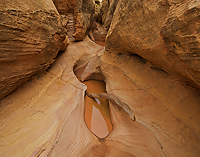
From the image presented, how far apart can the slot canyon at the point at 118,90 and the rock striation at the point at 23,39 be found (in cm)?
2

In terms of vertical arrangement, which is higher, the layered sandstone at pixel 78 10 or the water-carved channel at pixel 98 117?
the layered sandstone at pixel 78 10

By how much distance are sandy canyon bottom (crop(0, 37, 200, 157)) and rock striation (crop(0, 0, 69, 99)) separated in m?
0.42

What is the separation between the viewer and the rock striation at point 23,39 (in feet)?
4.81

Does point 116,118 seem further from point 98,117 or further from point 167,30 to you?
point 167,30

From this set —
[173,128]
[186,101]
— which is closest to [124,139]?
[173,128]

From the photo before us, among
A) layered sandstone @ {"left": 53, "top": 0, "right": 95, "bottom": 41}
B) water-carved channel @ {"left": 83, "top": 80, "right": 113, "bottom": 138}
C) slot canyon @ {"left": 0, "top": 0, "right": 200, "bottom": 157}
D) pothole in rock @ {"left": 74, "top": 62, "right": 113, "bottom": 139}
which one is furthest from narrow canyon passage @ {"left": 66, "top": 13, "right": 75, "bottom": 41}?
water-carved channel @ {"left": 83, "top": 80, "right": 113, "bottom": 138}

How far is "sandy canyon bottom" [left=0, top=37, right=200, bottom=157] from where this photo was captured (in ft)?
4.23

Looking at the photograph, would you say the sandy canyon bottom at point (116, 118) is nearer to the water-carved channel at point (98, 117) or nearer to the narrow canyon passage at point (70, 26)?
the water-carved channel at point (98, 117)

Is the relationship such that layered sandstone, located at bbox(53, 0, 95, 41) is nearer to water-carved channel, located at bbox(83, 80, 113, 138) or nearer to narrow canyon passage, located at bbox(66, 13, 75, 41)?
narrow canyon passage, located at bbox(66, 13, 75, 41)

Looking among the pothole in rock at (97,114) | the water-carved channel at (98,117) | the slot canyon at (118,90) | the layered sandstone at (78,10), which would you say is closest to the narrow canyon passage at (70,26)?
the layered sandstone at (78,10)

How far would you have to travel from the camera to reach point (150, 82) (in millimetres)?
1948

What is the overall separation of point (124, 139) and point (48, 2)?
13.5 feet

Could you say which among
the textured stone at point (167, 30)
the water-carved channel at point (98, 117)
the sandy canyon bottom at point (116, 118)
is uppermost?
the textured stone at point (167, 30)

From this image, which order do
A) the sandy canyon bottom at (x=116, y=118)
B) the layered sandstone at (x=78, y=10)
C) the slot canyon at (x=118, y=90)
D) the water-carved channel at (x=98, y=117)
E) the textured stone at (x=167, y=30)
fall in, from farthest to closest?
the layered sandstone at (x=78, y=10) < the water-carved channel at (x=98, y=117) < the sandy canyon bottom at (x=116, y=118) < the slot canyon at (x=118, y=90) < the textured stone at (x=167, y=30)
